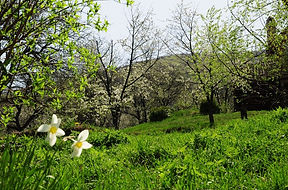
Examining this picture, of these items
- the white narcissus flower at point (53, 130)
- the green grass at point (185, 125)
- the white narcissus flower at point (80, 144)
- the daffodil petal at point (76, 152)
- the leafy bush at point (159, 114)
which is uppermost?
the white narcissus flower at point (53, 130)

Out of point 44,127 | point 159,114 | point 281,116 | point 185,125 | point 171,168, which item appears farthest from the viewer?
point 159,114

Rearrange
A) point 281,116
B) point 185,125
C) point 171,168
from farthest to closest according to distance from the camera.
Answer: point 185,125
point 281,116
point 171,168

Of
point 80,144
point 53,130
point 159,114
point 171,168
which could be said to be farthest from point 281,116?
point 159,114

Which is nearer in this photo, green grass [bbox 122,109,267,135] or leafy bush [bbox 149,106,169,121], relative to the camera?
green grass [bbox 122,109,267,135]

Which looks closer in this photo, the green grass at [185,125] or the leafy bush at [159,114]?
the green grass at [185,125]

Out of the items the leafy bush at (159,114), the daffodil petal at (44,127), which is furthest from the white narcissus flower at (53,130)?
the leafy bush at (159,114)

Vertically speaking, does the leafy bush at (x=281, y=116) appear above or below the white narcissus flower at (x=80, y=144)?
below

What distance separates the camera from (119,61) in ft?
88.0

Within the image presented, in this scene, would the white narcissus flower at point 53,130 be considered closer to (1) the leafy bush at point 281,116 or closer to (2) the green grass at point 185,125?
(1) the leafy bush at point 281,116

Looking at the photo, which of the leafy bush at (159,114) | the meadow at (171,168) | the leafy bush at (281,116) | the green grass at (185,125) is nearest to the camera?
the meadow at (171,168)

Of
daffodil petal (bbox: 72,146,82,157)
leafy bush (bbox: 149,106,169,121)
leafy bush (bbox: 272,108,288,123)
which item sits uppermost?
daffodil petal (bbox: 72,146,82,157)

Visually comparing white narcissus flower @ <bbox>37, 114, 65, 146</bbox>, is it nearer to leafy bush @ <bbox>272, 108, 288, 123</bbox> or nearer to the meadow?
the meadow

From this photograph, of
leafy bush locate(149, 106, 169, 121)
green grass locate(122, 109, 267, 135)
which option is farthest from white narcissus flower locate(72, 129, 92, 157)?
leafy bush locate(149, 106, 169, 121)

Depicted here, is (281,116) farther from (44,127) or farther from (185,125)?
(185,125)
